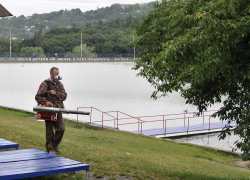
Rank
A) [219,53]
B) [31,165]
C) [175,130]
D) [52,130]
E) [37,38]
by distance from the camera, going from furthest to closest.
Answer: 1. [37,38]
2. [175,130]
3. [52,130]
4. [219,53]
5. [31,165]

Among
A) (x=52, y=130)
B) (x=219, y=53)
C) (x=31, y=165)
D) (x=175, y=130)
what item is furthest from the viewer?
(x=175, y=130)

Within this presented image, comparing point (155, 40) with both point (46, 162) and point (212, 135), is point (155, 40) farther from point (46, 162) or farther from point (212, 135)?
point (212, 135)

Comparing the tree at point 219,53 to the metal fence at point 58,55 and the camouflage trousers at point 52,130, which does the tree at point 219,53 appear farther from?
the metal fence at point 58,55

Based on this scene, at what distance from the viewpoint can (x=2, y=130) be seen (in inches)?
444

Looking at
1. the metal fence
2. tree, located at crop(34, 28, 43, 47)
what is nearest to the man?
the metal fence

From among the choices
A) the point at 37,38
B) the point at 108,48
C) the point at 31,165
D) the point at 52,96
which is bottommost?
the point at 31,165

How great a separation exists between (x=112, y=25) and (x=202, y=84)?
185694mm

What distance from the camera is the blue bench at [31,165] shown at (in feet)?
16.1

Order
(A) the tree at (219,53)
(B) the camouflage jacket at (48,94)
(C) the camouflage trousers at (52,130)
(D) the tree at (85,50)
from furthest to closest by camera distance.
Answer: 1. (D) the tree at (85,50)
2. (C) the camouflage trousers at (52,130)
3. (B) the camouflage jacket at (48,94)
4. (A) the tree at (219,53)

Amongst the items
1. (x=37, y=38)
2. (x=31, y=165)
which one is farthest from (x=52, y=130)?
(x=37, y=38)

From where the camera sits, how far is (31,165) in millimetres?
5266

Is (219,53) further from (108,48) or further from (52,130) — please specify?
(108,48)

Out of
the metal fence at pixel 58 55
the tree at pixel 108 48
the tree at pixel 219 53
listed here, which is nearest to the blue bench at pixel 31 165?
the tree at pixel 219 53

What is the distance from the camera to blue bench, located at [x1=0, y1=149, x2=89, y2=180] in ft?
16.1
